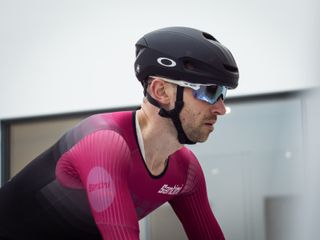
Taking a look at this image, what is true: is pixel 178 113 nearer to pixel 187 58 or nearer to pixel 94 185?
pixel 187 58

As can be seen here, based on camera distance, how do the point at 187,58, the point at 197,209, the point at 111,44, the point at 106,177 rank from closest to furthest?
the point at 106,177 < the point at 187,58 < the point at 197,209 < the point at 111,44

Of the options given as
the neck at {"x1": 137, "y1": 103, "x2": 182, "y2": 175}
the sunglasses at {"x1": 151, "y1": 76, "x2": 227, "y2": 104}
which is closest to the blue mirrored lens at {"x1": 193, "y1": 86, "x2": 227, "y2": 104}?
the sunglasses at {"x1": 151, "y1": 76, "x2": 227, "y2": 104}

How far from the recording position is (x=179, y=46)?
1.58 metres

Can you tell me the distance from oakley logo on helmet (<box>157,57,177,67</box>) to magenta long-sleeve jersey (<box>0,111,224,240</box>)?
186mm

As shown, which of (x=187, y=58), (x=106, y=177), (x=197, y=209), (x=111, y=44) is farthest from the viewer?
(x=111, y=44)

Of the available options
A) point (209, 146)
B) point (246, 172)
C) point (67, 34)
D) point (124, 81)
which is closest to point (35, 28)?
point (67, 34)

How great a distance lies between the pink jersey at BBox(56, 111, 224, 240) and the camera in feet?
4.59

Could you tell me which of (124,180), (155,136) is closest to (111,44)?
(155,136)

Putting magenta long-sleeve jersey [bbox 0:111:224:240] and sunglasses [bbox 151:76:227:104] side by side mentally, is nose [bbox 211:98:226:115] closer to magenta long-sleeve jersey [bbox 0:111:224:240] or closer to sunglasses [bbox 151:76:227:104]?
sunglasses [bbox 151:76:227:104]

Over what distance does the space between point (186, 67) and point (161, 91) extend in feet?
0.33

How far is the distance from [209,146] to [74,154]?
9.00 ft

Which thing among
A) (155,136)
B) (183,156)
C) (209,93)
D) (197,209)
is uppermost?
(209,93)

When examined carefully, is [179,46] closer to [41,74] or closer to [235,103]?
[235,103]

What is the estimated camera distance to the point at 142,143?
165 centimetres
